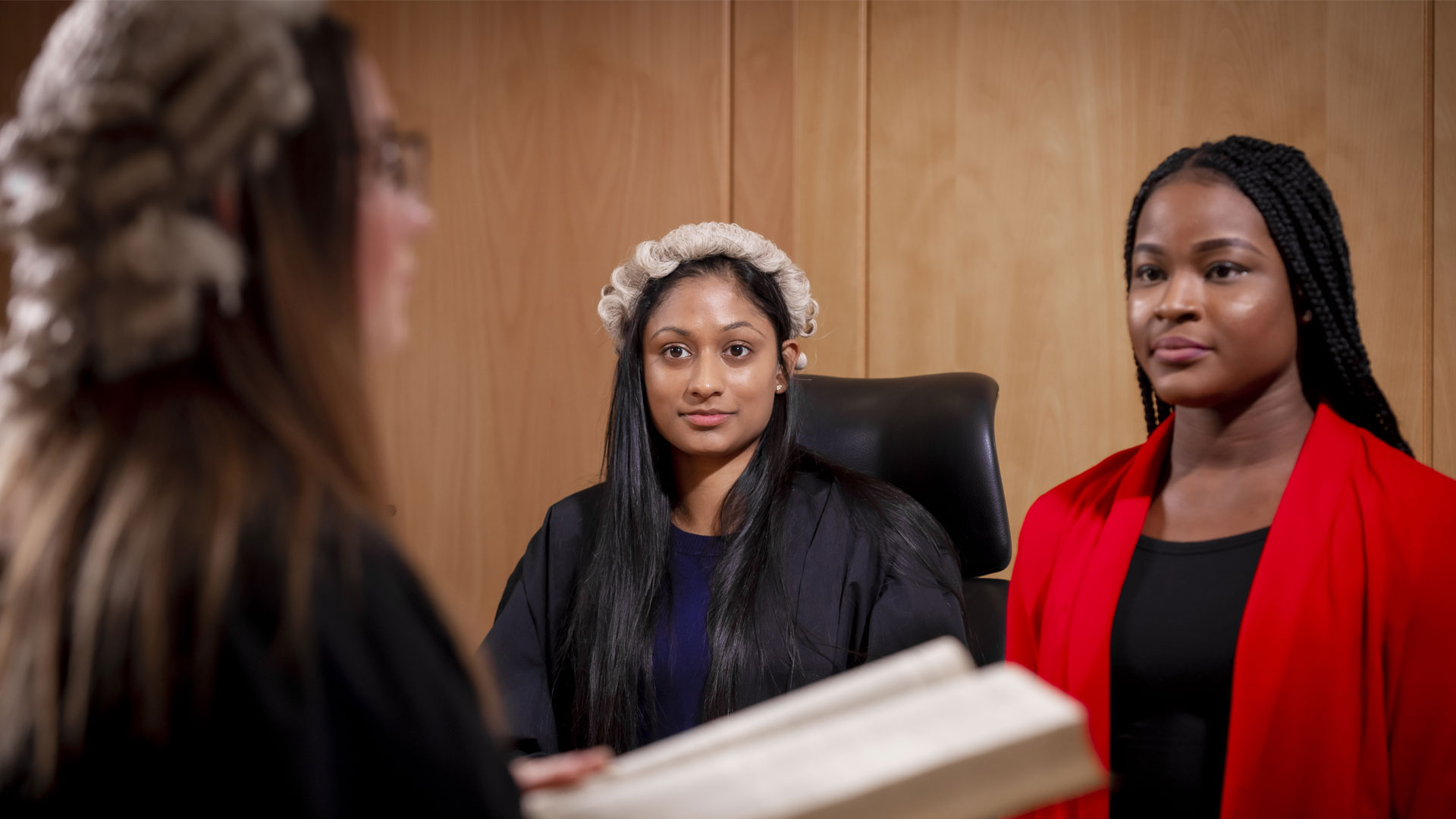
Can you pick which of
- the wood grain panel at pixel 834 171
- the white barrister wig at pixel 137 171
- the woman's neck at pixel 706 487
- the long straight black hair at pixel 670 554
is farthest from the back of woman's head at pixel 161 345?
the wood grain panel at pixel 834 171

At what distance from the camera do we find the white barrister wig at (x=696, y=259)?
1.96 meters

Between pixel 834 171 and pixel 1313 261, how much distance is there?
1.92 m

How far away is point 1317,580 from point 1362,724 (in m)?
0.14

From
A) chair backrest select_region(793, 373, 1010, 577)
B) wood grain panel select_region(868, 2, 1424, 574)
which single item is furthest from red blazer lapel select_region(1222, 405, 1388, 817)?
wood grain panel select_region(868, 2, 1424, 574)

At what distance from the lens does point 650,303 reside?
6.45ft

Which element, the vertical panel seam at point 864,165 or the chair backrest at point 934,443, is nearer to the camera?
the chair backrest at point 934,443

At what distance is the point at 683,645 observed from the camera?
1769 millimetres

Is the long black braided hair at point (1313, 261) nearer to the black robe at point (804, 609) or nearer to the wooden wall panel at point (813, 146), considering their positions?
the black robe at point (804, 609)

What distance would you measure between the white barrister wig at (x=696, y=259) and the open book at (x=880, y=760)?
1334 mm

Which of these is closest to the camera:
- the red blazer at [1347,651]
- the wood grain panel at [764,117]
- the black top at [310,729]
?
the black top at [310,729]

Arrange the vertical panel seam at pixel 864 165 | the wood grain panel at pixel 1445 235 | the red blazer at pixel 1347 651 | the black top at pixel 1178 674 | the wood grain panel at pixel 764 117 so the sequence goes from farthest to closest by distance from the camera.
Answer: the wood grain panel at pixel 764 117 → the vertical panel seam at pixel 864 165 → the wood grain panel at pixel 1445 235 → the black top at pixel 1178 674 → the red blazer at pixel 1347 651

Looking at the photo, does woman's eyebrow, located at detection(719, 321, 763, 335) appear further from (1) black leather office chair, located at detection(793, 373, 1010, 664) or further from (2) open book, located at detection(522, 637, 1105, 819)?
(2) open book, located at detection(522, 637, 1105, 819)

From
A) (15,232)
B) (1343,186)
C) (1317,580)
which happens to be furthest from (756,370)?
(1343,186)

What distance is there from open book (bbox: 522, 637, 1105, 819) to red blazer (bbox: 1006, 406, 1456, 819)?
55cm
